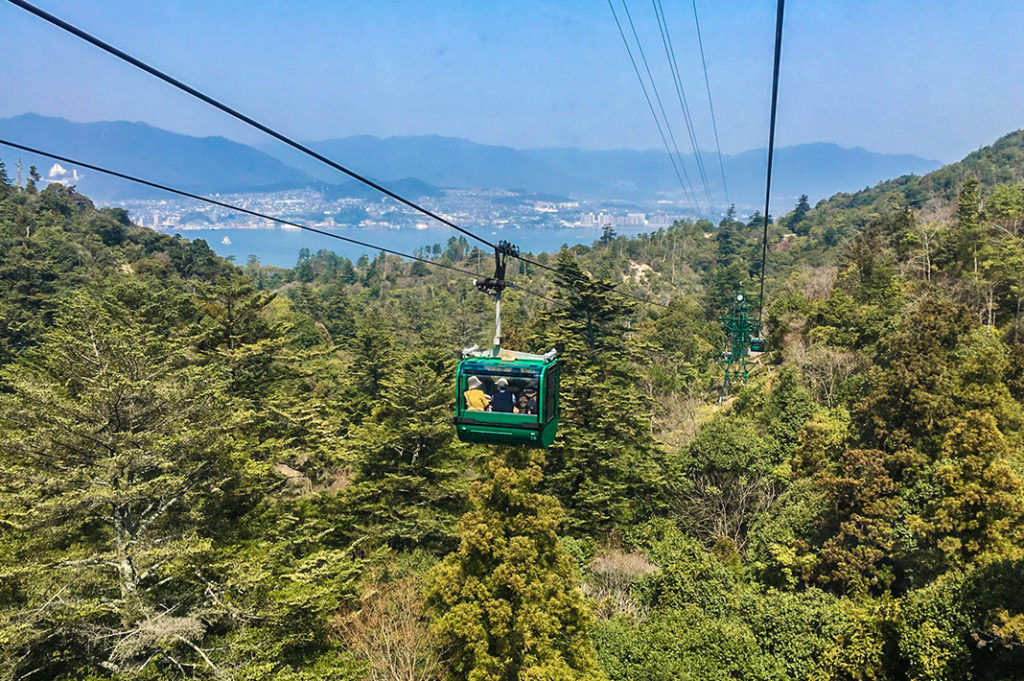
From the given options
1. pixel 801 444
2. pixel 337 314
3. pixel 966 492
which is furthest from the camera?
pixel 337 314

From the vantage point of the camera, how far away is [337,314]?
66.2m

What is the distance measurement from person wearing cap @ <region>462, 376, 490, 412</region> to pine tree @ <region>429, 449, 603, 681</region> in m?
5.17

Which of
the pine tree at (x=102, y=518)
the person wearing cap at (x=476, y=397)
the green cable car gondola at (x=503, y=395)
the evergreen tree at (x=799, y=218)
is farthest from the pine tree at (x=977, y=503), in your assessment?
the evergreen tree at (x=799, y=218)

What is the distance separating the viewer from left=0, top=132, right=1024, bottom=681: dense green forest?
1009 centimetres

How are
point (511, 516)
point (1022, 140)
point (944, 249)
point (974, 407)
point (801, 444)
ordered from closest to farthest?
point (511, 516) → point (974, 407) → point (801, 444) → point (944, 249) → point (1022, 140)

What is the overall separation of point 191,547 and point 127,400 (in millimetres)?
3170

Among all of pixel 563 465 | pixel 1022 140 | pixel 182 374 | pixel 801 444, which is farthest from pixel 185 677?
pixel 1022 140

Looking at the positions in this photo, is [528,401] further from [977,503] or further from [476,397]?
[977,503]

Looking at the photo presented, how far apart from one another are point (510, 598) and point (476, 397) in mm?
6265

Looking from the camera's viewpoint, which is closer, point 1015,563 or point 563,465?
point 1015,563

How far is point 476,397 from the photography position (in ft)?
29.7

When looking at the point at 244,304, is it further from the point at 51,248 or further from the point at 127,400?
the point at 51,248

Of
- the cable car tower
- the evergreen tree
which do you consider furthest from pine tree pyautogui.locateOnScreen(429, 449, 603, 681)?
the evergreen tree

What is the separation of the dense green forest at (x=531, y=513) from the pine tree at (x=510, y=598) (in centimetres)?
7
